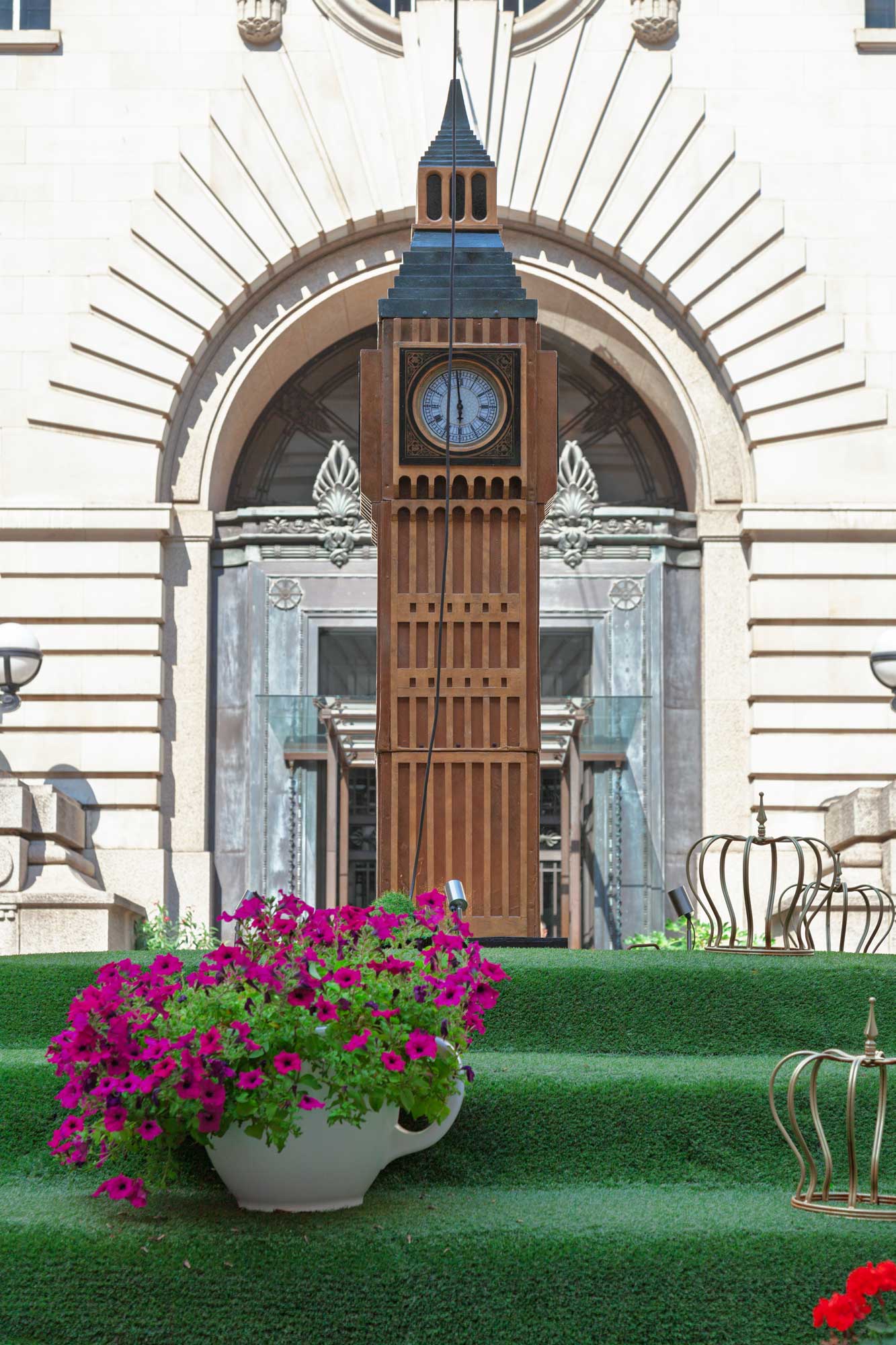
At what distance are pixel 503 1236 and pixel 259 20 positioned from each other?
1609 centimetres

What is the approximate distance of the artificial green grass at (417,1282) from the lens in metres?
5.20

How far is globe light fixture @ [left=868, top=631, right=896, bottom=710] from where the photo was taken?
15562 millimetres

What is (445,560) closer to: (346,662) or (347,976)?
(347,976)

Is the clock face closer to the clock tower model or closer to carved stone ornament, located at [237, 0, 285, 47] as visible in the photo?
the clock tower model

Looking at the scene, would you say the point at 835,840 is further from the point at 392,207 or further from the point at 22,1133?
the point at 22,1133

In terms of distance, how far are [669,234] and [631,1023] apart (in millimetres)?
12574

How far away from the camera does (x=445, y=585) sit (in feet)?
38.1

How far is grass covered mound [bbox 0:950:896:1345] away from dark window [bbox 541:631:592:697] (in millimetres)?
11911

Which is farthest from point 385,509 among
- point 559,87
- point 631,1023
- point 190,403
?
point 559,87

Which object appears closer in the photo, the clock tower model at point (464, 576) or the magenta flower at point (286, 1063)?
the magenta flower at point (286, 1063)

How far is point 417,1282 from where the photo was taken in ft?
17.2

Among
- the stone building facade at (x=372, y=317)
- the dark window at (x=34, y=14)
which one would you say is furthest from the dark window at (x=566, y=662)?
the dark window at (x=34, y=14)

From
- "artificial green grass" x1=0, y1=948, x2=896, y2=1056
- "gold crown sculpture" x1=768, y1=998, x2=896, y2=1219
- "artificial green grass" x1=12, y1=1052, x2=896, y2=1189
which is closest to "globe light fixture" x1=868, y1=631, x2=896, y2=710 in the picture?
"artificial green grass" x1=0, y1=948, x2=896, y2=1056

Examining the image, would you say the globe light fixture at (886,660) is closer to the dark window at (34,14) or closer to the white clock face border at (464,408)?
the white clock face border at (464,408)
